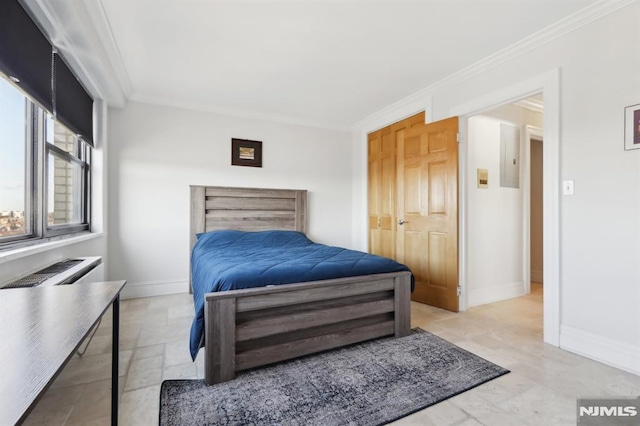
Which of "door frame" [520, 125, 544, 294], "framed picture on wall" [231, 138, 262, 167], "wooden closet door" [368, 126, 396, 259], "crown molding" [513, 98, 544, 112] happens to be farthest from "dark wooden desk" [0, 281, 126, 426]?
"crown molding" [513, 98, 544, 112]

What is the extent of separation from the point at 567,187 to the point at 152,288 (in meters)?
4.03

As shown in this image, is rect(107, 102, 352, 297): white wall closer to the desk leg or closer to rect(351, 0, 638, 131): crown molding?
rect(351, 0, 638, 131): crown molding

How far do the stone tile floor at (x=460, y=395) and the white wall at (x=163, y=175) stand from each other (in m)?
0.76

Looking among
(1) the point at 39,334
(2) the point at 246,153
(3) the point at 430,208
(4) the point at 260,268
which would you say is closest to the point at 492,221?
(3) the point at 430,208

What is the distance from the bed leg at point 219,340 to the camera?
1.67 meters

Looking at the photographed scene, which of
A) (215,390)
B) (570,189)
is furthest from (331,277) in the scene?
(570,189)

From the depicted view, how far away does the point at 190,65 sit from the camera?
2.72 m

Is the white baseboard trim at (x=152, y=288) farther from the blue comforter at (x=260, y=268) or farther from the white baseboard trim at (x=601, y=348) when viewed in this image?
the white baseboard trim at (x=601, y=348)

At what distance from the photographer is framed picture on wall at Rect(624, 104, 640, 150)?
1.79 m

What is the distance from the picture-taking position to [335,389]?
1.63 m

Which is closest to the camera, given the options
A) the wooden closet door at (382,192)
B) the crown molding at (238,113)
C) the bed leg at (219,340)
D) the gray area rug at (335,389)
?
the gray area rug at (335,389)

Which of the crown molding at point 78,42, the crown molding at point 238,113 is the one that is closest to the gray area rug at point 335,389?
the crown molding at point 78,42

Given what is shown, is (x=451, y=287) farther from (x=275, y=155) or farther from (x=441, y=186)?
(x=275, y=155)

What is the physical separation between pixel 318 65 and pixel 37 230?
252 cm
